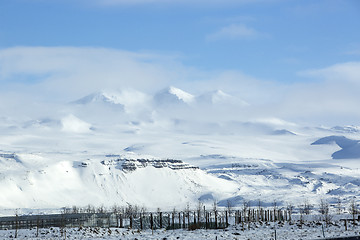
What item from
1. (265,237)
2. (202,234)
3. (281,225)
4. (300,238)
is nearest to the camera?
(300,238)

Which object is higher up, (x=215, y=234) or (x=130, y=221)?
(x=130, y=221)

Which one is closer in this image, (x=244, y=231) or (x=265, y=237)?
(x=265, y=237)

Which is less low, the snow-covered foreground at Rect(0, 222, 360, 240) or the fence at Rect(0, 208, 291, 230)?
the fence at Rect(0, 208, 291, 230)

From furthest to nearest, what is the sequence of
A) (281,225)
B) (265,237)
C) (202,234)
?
(281,225)
(202,234)
(265,237)

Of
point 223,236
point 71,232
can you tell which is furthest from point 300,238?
point 71,232

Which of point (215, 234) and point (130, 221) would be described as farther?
point (130, 221)

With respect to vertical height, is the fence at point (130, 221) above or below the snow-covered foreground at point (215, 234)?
above

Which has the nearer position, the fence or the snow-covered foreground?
the snow-covered foreground

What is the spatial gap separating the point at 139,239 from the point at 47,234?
14.4 m

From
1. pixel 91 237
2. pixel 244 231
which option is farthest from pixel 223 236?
pixel 91 237

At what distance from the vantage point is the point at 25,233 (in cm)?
6981

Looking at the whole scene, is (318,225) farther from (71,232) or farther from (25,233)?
(25,233)

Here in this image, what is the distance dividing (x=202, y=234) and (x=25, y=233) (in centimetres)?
2069

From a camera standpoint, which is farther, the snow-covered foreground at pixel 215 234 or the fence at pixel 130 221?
the fence at pixel 130 221
